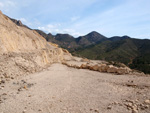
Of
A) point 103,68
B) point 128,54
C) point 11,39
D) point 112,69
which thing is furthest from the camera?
point 128,54

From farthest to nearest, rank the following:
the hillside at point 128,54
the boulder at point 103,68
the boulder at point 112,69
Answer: the hillside at point 128,54 → the boulder at point 103,68 → the boulder at point 112,69

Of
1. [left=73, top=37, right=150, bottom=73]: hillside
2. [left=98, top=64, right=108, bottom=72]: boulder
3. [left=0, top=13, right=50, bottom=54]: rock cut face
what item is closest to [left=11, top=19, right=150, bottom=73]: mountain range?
[left=73, top=37, right=150, bottom=73]: hillside

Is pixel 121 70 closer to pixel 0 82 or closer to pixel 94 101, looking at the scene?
pixel 94 101

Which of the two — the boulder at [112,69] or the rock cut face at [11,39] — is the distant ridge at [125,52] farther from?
the rock cut face at [11,39]

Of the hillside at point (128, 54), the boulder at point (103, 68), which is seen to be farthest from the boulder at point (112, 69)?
the hillside at point (128, 54)

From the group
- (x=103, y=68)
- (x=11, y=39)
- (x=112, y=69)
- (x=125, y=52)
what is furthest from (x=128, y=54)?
(x=11, y=39)

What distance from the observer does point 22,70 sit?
1097 cm

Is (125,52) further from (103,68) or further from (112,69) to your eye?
(112,69)

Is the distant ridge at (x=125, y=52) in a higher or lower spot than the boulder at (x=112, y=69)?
higher

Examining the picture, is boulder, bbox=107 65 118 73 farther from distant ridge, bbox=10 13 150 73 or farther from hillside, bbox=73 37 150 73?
hillside, bbox=73 37 150 73

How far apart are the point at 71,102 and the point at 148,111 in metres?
3.43

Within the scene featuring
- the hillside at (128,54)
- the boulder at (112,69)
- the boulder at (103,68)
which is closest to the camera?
the boulder at (112,69)

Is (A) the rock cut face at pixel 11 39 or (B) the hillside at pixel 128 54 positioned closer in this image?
(A) the rock cut face at pixel 11 39

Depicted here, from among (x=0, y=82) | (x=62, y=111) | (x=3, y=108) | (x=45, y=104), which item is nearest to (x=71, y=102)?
(x=62, y=111)
